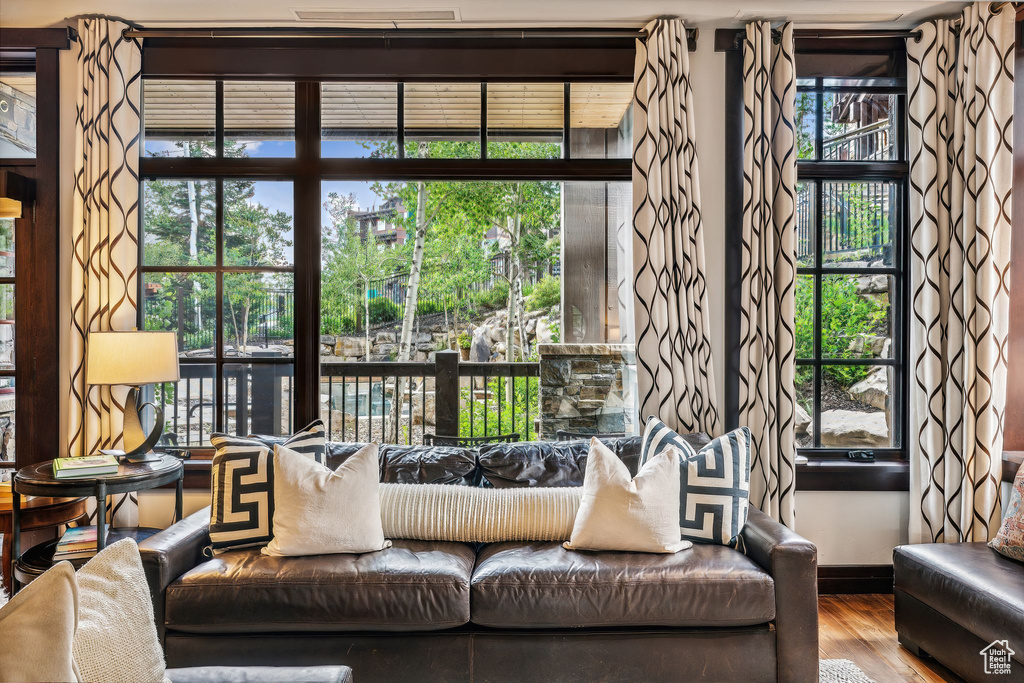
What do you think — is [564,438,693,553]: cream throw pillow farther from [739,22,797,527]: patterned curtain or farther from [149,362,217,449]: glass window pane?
[149,362,217,449]: glass window pane

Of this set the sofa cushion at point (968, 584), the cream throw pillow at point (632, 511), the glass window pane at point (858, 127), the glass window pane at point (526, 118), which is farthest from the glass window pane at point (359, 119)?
the sofa cushion at point (968, 584)

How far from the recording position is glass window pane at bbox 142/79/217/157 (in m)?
3.11

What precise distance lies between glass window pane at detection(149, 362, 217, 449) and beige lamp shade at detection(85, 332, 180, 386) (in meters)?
0.56

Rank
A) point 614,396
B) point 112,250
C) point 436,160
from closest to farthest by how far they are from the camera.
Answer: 1. point 112,250
2. point 436,160
3. point 614,396

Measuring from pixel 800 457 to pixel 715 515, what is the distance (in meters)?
0.99

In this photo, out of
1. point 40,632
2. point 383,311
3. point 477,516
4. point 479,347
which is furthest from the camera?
point 479,347

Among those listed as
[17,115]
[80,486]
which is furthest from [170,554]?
[17,115]

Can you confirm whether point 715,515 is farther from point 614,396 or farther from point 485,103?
point 485,103

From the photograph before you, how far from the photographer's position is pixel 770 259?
290cm

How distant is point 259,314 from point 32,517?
1.25 metres

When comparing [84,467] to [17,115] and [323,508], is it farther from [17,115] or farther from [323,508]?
[17,115]

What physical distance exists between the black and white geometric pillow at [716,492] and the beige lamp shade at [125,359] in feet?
7.23

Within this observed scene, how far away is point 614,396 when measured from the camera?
336cm

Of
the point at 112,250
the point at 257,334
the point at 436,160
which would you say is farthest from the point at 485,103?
the point at 112,250
